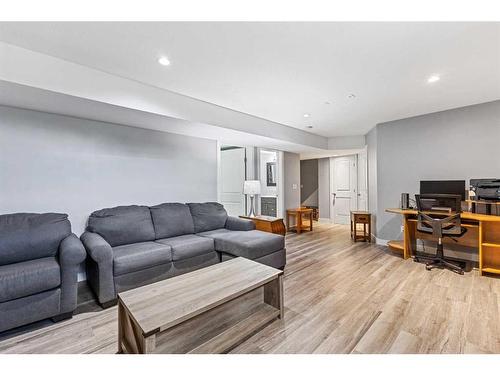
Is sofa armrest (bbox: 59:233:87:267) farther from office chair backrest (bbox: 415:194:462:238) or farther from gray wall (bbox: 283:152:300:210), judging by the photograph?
gray wall (bbox: 283:152:300:210)

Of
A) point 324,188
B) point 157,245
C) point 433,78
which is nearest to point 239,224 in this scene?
point 157,245

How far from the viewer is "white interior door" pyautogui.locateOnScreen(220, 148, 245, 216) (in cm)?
581

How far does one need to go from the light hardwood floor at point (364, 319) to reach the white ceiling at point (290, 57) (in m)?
2.28

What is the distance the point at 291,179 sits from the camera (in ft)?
20.1

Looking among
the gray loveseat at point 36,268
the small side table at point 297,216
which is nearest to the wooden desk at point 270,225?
the small side table at point 297,216

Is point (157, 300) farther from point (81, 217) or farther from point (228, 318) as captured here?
point (81, 217)

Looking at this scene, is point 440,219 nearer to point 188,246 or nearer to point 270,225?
point 270,225

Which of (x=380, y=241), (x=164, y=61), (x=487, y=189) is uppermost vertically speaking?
Result: (x=164, y=61)

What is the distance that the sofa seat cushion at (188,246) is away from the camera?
9.00 ft

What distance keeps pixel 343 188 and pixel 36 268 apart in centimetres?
660

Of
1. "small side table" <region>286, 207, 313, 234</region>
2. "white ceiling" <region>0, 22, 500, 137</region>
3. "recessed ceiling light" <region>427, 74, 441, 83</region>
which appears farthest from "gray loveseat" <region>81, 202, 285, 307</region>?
"recessed ceiling light" <region>427, 74, 441, 83</region>

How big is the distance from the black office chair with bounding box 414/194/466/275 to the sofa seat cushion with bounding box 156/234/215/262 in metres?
2.98
